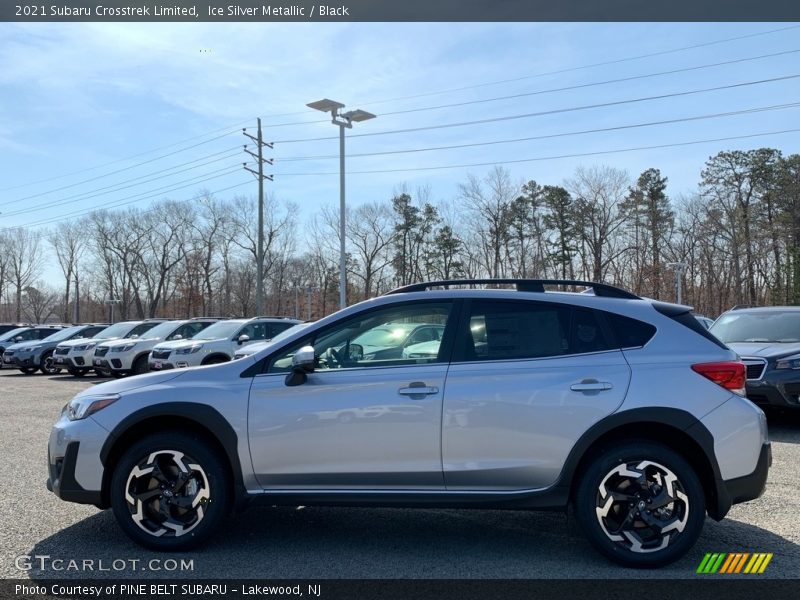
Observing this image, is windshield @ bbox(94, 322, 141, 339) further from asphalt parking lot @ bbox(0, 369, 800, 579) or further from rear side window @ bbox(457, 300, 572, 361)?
rear side window @ bbox(457, 300, 572, 361)

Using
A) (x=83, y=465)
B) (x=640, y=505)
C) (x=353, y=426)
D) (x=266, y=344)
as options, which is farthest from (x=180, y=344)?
(x=640, y=505)

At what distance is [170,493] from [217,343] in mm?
11587

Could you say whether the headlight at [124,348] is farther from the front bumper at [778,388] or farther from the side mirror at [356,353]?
the side mirror at [356,353]

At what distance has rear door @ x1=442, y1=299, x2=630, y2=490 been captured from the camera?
430cm

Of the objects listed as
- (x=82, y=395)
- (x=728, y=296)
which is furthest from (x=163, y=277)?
(x=82, y=395)

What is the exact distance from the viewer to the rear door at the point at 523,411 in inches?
169

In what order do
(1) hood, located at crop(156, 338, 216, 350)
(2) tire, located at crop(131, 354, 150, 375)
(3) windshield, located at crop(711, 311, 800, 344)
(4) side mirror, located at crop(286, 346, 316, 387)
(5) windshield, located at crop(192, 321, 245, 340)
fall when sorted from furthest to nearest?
(2) tire, located at crop(131, 354, 150, 375)
(5) windshield, located at crop(192, 321, 245, 340)
(1) hood, located at crop(156, 338, 216, 350)
(3) windshield, located at crop(711, 311, 800, 344)
(4) side mirror, located at crop(286, 346, 316, 387)

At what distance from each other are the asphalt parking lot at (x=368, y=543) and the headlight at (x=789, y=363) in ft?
11.1

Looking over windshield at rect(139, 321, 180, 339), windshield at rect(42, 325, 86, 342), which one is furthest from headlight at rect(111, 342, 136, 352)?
windshield at rect(42, 325, 86, 342)

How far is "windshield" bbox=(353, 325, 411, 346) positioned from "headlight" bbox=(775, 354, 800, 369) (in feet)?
22.1

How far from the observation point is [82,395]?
490 centimetres

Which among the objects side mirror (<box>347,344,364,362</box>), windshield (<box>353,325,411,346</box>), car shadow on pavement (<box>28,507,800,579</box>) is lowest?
car shadow on pavement (<box>28,507,800,579</box>)

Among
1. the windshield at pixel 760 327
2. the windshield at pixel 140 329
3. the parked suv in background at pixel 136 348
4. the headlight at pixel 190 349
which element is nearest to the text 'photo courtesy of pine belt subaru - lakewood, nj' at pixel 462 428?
the windshield at pixel 760 327

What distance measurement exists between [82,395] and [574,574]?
3584 millimetres
